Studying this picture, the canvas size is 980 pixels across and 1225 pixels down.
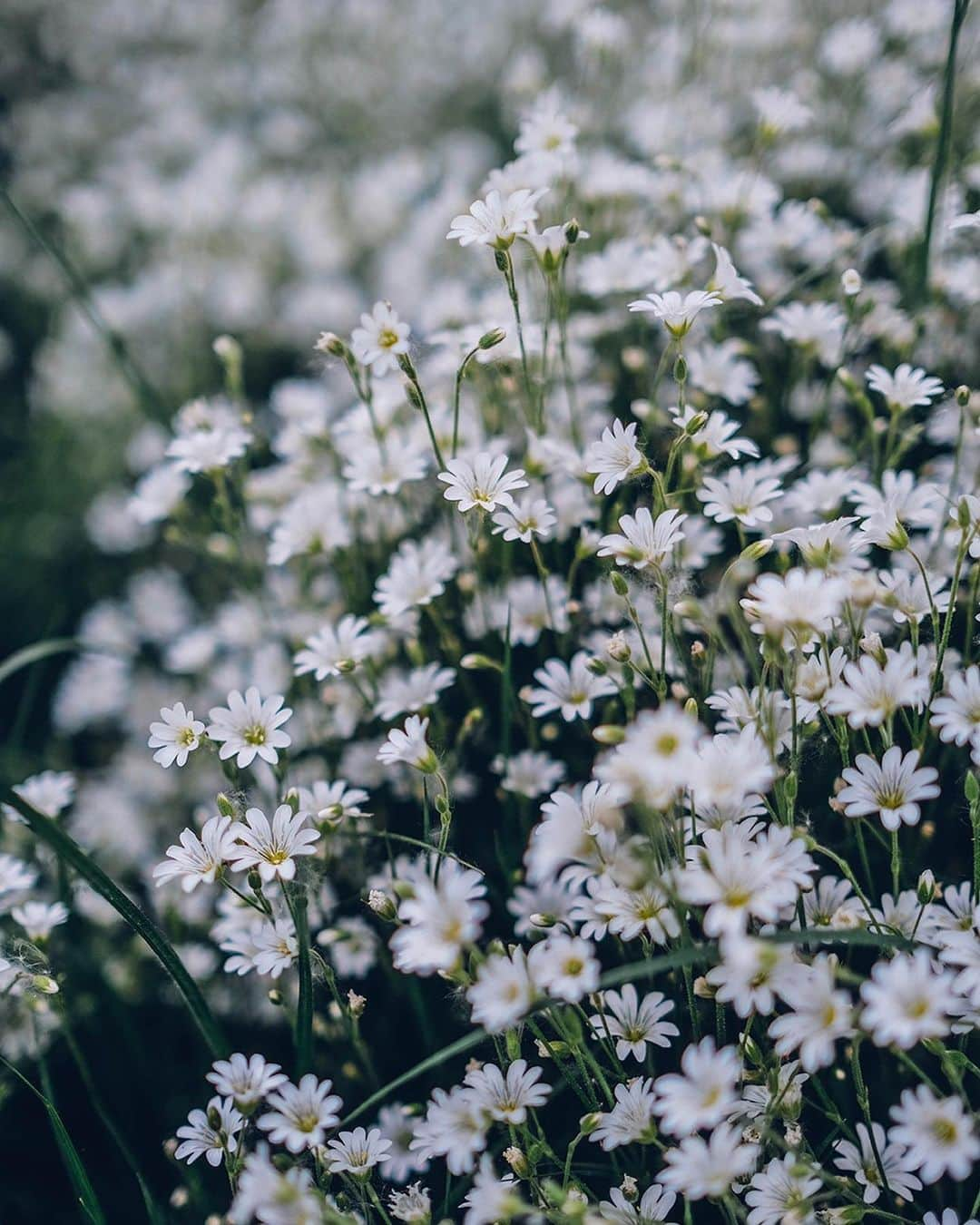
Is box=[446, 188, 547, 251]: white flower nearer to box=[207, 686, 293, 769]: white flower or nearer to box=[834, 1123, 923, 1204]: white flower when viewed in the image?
box=[207, 686, 293, 769]: white flower

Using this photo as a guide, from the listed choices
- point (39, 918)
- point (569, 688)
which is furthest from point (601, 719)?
point (39, 918)

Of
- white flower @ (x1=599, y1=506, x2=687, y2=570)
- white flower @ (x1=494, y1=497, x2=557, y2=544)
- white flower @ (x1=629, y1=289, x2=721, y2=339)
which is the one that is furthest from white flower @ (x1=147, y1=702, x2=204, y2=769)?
white flower @ (x1=629, y1=289, x2=721, y2=339)

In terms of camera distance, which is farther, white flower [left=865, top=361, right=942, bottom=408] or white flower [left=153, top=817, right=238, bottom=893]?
white flower [left=865, top=361, right=942, bottom=408]

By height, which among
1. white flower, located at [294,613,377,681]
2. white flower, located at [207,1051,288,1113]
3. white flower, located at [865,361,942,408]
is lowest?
white flower, located at [207,1051,288,1113]

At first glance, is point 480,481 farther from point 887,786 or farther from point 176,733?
point 887,786

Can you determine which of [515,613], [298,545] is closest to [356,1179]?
[515,613]

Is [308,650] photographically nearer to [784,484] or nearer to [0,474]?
[784,484]

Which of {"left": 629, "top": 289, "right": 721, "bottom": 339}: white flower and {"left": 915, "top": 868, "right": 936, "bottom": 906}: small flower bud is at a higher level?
{"left": 629, "top": 289, "right": 721, "bottom": 339}: white flower
